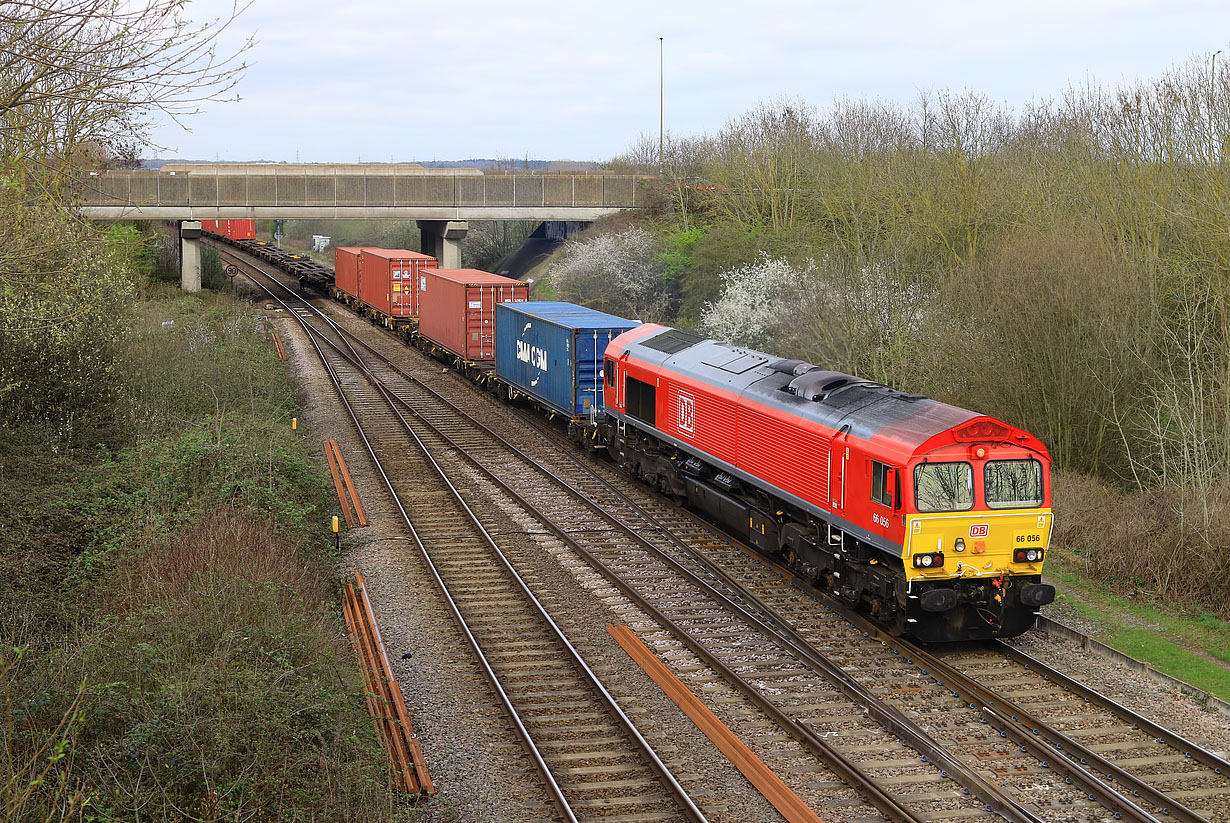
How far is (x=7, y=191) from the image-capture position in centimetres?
1333

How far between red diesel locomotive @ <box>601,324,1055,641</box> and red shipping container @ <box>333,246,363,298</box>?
38.2 meters

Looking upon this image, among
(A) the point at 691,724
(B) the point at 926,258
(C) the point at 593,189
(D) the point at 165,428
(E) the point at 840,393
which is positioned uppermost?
(C) the point at 593,189

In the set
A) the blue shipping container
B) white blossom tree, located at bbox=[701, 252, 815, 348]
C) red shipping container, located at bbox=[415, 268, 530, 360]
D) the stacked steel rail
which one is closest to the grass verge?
the stacked steel rail

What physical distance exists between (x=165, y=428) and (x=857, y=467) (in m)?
15.0

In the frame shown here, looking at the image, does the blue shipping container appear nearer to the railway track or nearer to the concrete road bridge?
the railway track

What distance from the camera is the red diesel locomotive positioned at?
13.0m

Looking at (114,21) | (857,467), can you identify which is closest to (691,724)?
(857,467)

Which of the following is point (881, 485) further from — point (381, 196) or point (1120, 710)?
point (381, 196)

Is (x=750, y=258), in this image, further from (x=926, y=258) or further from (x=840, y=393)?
(x=840, y=393)

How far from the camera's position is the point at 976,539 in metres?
13.2

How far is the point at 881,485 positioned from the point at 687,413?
20.9 feet

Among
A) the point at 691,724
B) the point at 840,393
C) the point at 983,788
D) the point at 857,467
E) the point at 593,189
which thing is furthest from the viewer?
the point at 593,189

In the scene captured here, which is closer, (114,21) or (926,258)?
(114,21)

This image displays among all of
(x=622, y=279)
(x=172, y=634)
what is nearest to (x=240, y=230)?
(x=622, y=279)
